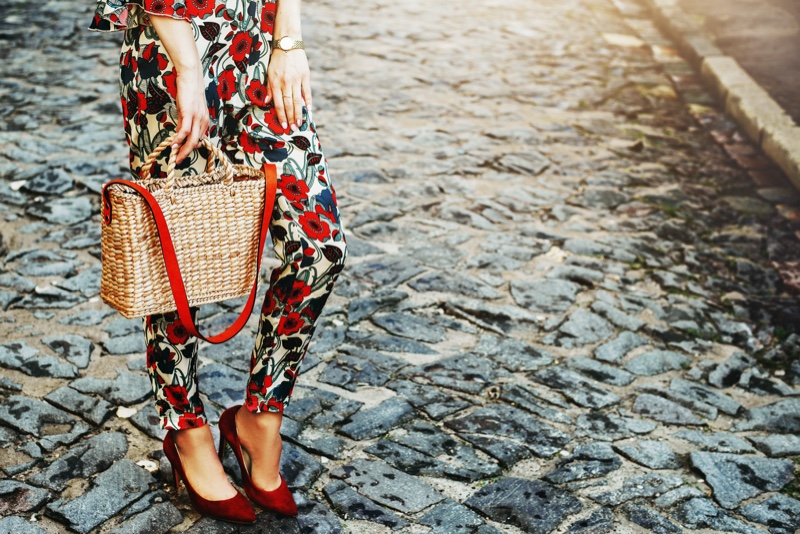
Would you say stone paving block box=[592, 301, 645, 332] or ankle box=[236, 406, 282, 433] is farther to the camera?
stone paving block box=[592, 301, 645, 332]

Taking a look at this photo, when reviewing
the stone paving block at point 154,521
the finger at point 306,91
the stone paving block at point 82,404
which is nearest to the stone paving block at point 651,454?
the stone paving block at point 154,521

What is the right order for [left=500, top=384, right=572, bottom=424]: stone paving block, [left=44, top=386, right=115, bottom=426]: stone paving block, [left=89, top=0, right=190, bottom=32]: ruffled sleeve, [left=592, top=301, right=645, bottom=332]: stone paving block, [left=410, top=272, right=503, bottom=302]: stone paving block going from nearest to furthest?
[left=89, top=0, right=190, bottom=32]: ruffled sleeve
[left=44, top=386, right=115, bottom=426]: stone paving block
[left=500, top=384, right=572, bottom=424]: stone paving block
[left=592, top=301, right=645, bottom=332]: stone paving block
[left=410, top=272, right=503, bottom=302]: stone paving block

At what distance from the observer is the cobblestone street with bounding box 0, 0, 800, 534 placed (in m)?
2.85

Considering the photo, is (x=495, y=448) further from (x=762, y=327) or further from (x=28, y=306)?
(x=28, y=306)

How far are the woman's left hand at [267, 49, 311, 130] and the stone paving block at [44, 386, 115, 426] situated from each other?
1405mm

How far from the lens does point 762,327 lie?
14.1ft

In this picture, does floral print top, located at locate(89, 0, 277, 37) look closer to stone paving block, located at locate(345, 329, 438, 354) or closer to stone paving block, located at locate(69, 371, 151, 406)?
stone paving block, located at locate(69, 371, 151, 406)

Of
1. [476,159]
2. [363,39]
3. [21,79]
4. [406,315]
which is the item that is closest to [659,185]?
[476,159]

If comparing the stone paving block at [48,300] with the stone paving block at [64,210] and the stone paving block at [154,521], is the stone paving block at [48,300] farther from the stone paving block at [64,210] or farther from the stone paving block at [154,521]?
the stone paving block at [154,521]

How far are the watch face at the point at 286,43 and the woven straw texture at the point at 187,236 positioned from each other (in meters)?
0.33

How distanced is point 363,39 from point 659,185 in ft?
12.9

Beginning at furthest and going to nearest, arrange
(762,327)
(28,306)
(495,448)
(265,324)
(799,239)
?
(799,239) < (762,327) < (28,306) < (495,448) < (265,324)

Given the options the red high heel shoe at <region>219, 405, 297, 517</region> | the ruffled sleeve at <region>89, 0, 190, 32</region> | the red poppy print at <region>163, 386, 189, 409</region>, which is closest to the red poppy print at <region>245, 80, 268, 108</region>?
the ruffled sleeve at <region>89, 0, 190, 32</region>

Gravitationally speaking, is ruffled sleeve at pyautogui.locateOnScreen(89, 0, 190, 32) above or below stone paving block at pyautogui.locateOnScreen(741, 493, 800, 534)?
above
